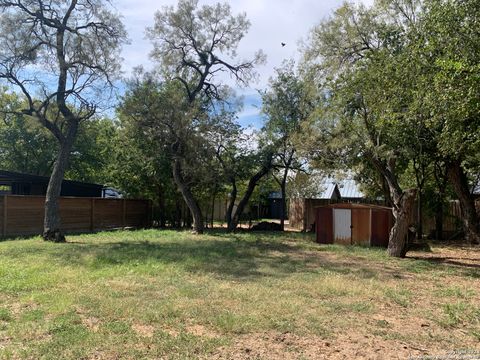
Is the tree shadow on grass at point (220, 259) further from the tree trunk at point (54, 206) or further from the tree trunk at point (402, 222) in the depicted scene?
the tree trunk at point (54, 206)

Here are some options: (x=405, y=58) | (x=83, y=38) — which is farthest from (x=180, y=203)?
(x=405, y=58)

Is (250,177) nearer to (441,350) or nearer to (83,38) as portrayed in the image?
→ (83,38)

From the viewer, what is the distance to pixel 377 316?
5.95 meters

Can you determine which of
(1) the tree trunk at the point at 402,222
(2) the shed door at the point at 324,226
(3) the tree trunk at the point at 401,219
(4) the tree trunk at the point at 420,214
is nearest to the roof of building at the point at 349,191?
(4) the tree trunk at the point at 420,214

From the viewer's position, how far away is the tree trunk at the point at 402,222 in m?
12.3

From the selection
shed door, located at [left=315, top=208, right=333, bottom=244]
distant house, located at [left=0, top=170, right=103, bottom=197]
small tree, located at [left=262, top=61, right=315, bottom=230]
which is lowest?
shed door, located at [left=315, top=208, right=333, bottom=244]

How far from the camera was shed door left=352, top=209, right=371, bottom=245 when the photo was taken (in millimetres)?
15961

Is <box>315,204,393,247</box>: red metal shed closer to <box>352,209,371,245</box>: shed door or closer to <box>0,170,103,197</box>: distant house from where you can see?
<box>352,209,371,245</box>: shed door

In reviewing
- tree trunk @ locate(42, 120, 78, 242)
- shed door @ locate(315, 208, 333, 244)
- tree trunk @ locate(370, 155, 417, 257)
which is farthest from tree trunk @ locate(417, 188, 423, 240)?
tree trunk @ locate(42, 120, 78, 242)

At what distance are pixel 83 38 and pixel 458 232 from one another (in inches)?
739

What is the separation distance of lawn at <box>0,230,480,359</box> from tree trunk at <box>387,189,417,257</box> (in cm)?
134

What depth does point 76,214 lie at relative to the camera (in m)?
19.3

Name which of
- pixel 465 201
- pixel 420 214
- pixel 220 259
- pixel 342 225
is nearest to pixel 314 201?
pixel 420 214

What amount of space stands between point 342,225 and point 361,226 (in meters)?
0.74
